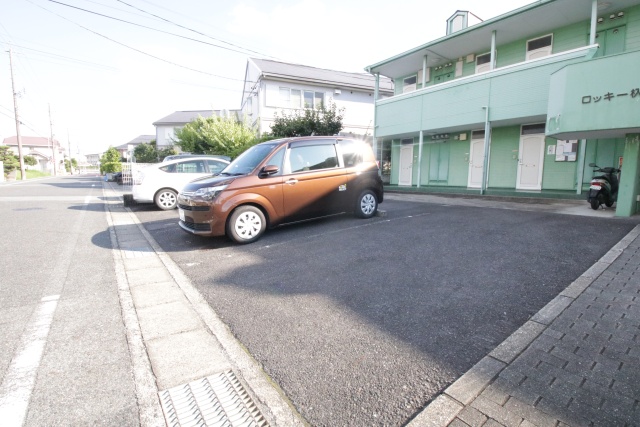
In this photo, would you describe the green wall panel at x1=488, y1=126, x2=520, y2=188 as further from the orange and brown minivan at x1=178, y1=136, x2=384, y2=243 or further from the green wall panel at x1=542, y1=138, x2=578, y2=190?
the orange and brown minivan at x1=178, y1=136, x2=384, y2=243

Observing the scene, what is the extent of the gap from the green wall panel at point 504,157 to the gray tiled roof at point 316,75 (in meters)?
12.7

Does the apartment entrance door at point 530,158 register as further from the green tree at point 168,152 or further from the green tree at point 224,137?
the green tree at point 168,152

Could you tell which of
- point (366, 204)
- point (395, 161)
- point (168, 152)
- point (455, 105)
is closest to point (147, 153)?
point (168, 152)

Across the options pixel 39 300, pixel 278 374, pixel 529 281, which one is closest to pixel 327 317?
pixel 278 374

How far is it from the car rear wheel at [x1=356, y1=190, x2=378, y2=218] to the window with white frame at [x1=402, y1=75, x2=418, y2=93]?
449 inches

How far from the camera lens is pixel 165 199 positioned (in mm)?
9898

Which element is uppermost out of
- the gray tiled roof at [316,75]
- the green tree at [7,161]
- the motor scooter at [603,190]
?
the gray tiled roof at [316,75]

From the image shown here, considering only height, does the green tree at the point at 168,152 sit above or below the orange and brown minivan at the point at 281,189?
above

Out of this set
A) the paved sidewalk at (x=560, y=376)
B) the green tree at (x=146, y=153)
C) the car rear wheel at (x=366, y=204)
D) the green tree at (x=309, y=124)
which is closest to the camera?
the paved sidewalk at (x=560, y=376)

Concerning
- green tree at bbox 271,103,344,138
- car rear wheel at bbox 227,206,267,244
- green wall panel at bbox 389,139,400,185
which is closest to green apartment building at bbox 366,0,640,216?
green wall panel at bbox 389,139,400,185

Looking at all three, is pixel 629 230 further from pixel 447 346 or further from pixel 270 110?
pixel 270 110

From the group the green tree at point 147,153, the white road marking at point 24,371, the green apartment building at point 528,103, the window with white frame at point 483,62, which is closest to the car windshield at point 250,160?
the white road marking at point 24,371

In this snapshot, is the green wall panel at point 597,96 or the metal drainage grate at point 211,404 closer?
the metal drainage grate at point 211,404

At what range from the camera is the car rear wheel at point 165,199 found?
9.78 meters
